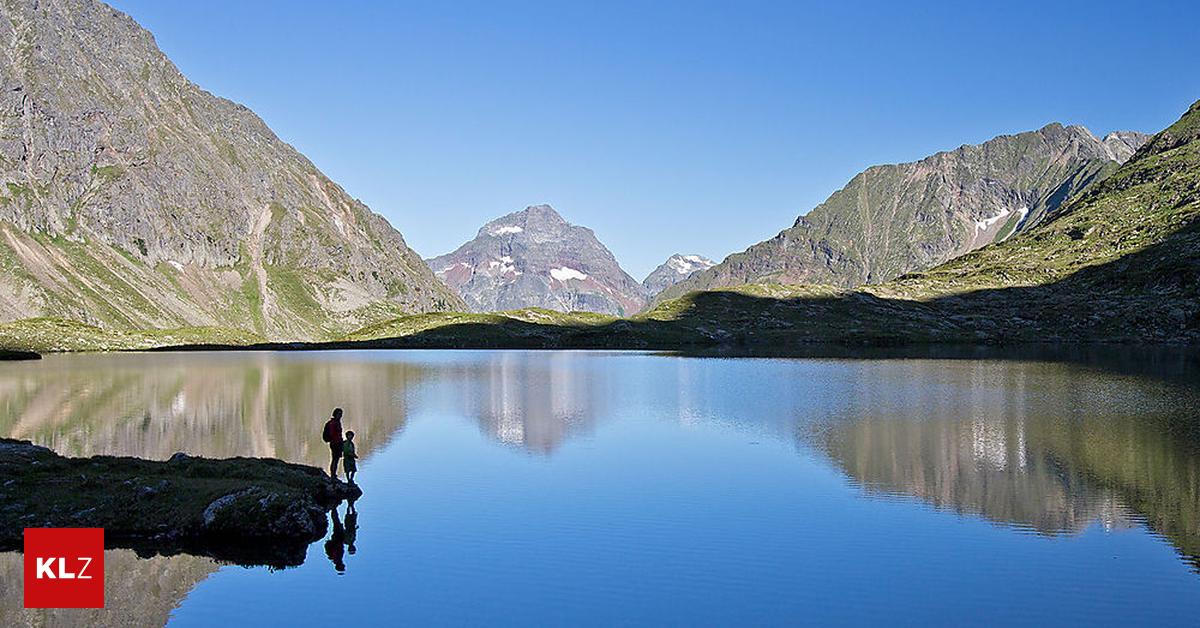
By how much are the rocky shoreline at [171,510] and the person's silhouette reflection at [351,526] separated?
986mm

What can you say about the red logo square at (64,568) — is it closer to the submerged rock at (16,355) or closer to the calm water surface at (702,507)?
the calm water surface at (702,507)

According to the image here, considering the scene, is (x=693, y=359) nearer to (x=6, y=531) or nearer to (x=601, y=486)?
(x=601, y=486)

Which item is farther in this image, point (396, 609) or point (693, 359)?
point (693, 359)

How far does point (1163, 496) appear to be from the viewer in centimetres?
4075

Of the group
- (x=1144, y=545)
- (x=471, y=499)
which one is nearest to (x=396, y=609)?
(x=471, y=499)

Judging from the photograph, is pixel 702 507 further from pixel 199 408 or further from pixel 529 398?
pixel 199 408

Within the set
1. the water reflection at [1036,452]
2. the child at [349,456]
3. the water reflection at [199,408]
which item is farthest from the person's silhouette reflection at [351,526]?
the water reflection at [1036,452]

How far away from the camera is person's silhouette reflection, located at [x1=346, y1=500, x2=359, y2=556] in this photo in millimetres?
33812

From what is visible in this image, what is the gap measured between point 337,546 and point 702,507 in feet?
51.8

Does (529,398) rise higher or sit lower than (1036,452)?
higher

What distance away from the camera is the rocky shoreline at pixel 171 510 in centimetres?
3281

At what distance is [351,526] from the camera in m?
37.0

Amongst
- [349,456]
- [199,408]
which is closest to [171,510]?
[349,456]

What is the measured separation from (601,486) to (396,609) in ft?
63.4
